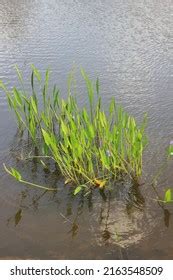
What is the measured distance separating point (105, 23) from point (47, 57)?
84.9 inches

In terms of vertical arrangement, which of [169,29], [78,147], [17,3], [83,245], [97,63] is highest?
[17,3]

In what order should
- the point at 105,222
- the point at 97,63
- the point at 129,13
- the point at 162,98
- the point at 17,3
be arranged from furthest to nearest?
the point at 17,3
the point at 129,13
the point at 97,63
the point at 162,98
the point at 105,222

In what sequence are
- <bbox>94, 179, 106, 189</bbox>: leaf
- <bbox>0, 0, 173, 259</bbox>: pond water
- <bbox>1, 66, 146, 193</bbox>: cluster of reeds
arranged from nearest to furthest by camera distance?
<bbox>0, 0, 173, 259</bbox>: pond water
<bbox>1, 66, 146, 193</bbox>: cluster of reeds
<bbox>94, 179, 106, 189</bbox>: leaf

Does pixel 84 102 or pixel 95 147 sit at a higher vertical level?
pixel 84 102

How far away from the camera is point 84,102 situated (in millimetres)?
5082

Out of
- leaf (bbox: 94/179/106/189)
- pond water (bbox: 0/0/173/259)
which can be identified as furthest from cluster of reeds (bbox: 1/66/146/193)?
pond water (bbox: 0/0/173/259)

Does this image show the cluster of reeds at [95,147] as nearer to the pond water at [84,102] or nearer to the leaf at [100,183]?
the leaf at [100,183]

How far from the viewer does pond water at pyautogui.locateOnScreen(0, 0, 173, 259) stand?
9.98 feet

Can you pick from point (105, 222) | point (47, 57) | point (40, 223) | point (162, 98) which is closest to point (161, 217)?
point (105, 222)

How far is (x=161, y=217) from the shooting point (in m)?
3.22

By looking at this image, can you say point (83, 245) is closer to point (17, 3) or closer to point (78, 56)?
point (78, 56)

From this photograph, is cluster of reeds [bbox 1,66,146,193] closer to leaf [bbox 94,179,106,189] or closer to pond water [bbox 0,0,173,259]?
leaf [bbox 94,179,106,189]

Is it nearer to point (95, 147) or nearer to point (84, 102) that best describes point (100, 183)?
point (95, 147)

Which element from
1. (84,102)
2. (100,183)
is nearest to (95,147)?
(100,183)
